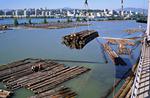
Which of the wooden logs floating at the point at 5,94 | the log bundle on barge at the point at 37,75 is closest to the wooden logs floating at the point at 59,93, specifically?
the log bundle on barge at the point at 37,75

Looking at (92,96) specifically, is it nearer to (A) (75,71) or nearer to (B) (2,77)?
(A) (75,71)

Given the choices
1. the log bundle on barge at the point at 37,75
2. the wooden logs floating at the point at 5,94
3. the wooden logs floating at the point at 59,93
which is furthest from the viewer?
the log bundle on barge at the point at 37,75

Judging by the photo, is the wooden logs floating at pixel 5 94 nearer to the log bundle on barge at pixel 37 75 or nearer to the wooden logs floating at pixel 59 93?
the log bundle on barge at pixel 37 75

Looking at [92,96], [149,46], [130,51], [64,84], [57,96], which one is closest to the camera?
[57,96]

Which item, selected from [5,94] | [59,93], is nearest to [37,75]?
[5,94]

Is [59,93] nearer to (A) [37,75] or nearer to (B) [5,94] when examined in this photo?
(B) [5,94]

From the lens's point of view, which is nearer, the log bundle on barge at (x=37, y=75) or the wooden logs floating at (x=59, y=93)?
the wooden logs floating at (x=59, y=93)

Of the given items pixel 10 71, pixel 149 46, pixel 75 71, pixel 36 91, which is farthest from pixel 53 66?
pixel 149 46

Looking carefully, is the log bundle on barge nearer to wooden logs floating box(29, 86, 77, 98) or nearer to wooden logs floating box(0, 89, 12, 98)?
wooden logs floating box(29, 86, 77, 98)

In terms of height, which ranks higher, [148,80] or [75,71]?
[148,80]
